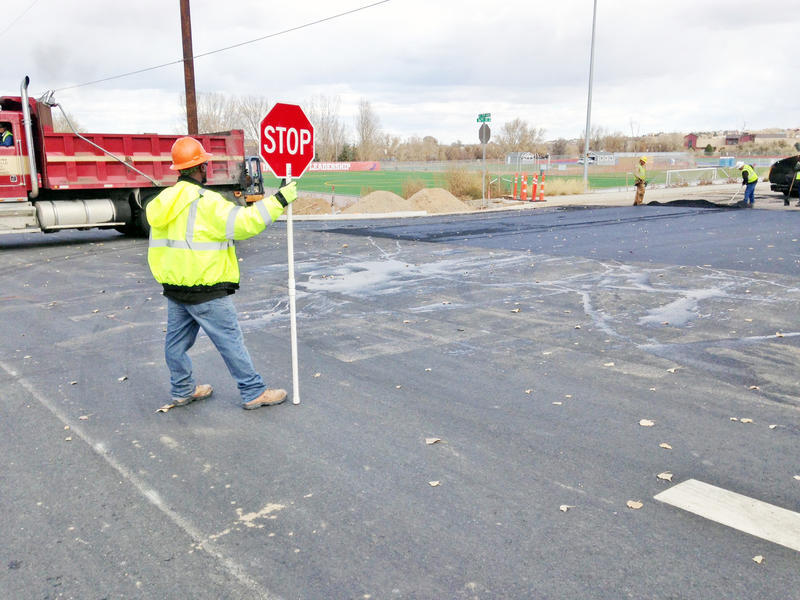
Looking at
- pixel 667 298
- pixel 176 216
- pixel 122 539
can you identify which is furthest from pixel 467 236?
pixel 122 539

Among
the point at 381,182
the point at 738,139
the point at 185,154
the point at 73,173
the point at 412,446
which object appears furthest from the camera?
the point at 738,139

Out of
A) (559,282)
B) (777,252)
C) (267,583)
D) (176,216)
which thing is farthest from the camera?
(777,252)

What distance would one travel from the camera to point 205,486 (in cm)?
432

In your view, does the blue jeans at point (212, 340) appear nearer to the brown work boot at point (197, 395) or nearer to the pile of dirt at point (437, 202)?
the brown work boot at point (197, 395)

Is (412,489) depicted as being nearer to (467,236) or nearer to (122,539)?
(122,539)

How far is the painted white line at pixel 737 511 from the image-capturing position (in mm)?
3705

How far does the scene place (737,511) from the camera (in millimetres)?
3938

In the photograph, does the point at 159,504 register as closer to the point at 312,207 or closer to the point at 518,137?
the point at 312,207

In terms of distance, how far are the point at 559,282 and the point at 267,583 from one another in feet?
28.0

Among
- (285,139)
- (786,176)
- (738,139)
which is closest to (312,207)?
(786,176)

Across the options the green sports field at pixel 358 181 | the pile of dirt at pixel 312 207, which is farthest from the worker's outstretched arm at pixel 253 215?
the green sports field at pixel 358 181

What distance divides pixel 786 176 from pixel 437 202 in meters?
14.0

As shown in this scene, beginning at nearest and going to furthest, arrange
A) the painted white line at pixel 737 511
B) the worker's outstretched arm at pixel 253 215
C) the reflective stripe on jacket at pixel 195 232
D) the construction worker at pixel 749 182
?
the painted white line at pixel 737 511 < the worker's outstretched arm at pixel 253 215 < the reflective stripe on jacket at pixel 195 232 < the construction worker at pixel 749 182

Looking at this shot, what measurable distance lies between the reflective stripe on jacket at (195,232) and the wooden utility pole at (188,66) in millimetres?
18756
